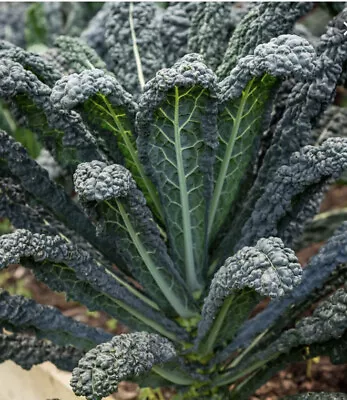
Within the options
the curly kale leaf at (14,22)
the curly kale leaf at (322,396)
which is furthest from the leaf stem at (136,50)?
the curly kale leaf at (14,22)

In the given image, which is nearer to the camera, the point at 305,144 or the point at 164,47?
the point at 305,144

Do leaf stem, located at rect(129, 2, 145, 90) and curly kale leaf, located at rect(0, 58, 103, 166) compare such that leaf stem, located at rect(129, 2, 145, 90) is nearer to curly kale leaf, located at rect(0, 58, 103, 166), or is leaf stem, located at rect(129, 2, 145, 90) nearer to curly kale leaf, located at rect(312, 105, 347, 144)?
curly kale leaf, located at rect(0, 58, 103, 166)

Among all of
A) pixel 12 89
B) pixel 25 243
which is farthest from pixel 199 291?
pixel 12 89

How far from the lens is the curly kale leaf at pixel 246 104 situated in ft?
2.74

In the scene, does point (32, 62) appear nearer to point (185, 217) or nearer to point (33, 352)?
point (185, 217)

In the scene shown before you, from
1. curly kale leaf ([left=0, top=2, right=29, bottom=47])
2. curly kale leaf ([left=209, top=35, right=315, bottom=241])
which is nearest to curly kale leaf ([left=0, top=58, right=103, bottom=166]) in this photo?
curly kale leaf ([left=209, top=35, right=315, bottom=241])

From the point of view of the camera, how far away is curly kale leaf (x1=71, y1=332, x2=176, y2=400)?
0.81m

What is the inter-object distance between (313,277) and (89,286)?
1.17 ft

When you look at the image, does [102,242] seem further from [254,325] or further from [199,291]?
[254,325]

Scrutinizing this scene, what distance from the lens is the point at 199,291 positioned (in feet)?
3.58

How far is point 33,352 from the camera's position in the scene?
3.69 ft

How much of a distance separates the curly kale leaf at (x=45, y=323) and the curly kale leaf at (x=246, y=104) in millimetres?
268

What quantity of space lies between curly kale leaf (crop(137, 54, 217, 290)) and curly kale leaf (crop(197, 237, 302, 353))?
0.11 m

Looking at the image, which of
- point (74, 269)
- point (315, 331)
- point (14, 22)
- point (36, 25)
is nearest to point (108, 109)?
point (74, 269)
